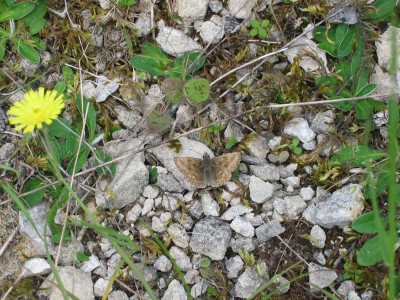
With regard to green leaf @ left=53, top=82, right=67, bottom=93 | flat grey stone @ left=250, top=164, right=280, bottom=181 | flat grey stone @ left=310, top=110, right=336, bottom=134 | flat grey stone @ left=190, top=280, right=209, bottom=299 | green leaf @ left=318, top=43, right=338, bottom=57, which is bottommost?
flat grey stone @ left=190, top=280, right=209, bottom=299

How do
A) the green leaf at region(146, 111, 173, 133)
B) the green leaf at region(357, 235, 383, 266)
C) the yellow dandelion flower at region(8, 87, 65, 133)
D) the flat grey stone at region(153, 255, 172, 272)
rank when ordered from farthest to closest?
the green leaf at region(146, 111, 173, 133) → the flat grey stone at region(153, 255, 172, 272) → the green leaf at region(357, 235, 383, 266) → the yellow dandelion flower at region(8, 87, 65, 133)

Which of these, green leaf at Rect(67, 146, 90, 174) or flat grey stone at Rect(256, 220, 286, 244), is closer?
flat grey stone at Rect(256, 220, 286, 244)

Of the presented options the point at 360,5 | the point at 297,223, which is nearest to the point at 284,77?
the point at 360,5

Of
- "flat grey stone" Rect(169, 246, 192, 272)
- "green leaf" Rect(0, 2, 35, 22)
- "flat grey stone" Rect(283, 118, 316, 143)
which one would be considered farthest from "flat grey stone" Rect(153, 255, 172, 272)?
"green leaf" Rect(0, 2, 35, 22)

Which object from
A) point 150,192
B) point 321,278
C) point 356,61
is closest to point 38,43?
point 150,192

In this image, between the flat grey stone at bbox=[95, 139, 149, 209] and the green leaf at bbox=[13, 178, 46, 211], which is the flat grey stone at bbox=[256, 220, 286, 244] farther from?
the green leaf at bbox=[13, 178, 46, 211]

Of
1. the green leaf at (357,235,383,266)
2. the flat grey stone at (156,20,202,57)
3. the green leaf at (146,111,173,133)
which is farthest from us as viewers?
the flat grey stone at (156,20,202,57)

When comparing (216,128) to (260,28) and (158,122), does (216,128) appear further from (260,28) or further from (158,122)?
(260,28)
